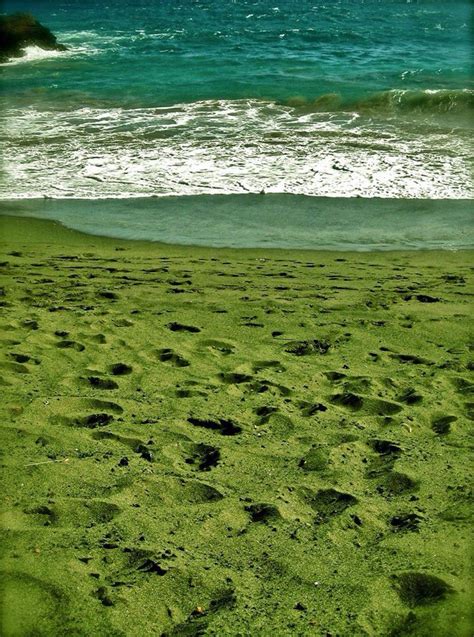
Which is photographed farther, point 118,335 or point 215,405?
point 118,335

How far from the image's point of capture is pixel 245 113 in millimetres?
16625

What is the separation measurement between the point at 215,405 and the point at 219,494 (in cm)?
102

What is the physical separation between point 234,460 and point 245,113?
45.2 ft

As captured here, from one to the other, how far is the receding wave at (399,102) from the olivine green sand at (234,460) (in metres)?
11.1

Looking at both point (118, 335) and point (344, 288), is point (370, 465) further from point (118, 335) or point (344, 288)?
point (344, 288)

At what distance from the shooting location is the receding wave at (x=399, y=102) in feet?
56.0

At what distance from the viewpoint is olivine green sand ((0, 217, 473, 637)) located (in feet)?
9.37

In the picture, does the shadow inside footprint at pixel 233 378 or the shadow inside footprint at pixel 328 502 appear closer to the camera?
the shadow inside footprint at pixel 328 502

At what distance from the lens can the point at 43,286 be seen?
7.04m

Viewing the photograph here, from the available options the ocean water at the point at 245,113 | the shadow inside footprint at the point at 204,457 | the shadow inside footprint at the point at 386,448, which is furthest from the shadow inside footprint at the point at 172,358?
the ocean water at the point at 245,113

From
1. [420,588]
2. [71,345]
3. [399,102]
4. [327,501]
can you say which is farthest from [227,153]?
[420,588]

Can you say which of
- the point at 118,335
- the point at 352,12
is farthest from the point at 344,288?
the point at 352,12

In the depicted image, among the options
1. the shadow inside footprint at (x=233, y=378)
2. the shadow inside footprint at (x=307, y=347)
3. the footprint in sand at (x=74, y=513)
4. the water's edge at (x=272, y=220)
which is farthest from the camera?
the water's edge at (x=272, y=220)

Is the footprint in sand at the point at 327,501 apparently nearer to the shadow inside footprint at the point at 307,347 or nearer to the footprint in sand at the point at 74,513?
the footprint in sand at the point at 74,513
